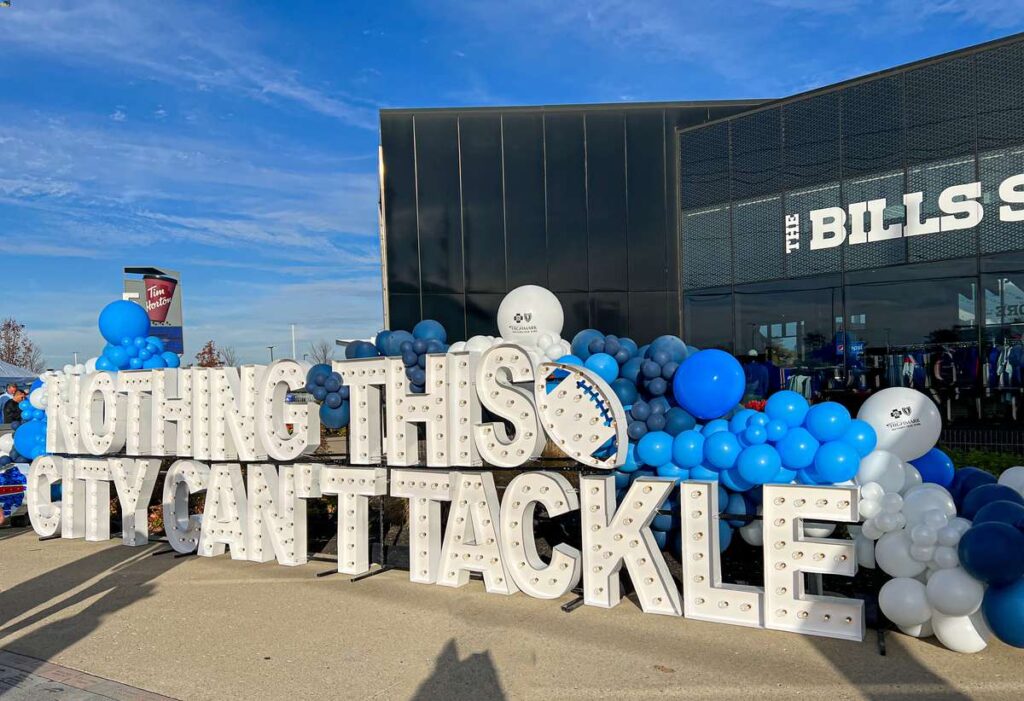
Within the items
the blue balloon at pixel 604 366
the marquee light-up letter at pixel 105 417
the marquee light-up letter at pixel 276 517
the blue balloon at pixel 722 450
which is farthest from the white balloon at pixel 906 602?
the marquee light-up letter at pixel 105 417

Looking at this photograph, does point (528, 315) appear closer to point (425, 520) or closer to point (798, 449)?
point (425, 520)

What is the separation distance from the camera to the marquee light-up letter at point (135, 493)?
35.2 feet

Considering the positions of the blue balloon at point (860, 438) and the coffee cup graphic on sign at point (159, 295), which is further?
the coffee cup graphic on sign at point (159, 295)

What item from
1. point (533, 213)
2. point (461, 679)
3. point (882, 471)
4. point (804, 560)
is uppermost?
point (533, 213)

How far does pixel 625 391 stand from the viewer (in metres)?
8.16

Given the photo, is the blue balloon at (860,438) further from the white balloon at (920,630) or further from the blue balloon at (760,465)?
the white balloon at (920,630)

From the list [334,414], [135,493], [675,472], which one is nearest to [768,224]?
[675,472]

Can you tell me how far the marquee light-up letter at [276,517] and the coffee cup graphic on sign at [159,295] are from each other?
18.9m

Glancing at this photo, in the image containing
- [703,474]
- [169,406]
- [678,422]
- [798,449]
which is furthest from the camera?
[169,406]

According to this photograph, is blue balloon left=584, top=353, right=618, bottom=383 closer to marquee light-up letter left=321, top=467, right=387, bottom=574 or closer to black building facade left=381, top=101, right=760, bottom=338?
marquee light-up letter left=321, top=467, right=387, bottom=574

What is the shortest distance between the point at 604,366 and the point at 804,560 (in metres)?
2.69

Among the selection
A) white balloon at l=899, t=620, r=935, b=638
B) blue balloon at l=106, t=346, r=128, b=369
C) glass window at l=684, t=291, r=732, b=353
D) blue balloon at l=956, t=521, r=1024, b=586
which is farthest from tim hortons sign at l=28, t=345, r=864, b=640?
glass window at l=684, t=291, r=732, b=353

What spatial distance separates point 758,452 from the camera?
275 inches

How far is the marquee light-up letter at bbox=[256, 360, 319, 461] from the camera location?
31.2 feet
